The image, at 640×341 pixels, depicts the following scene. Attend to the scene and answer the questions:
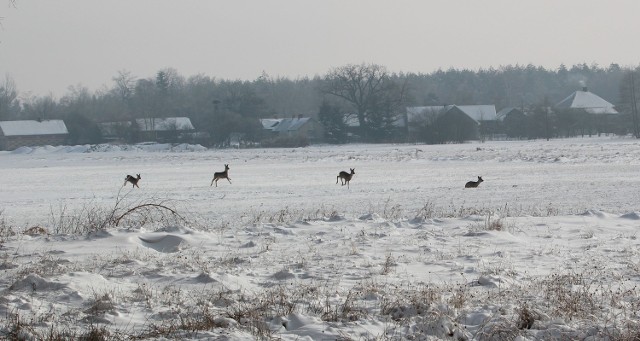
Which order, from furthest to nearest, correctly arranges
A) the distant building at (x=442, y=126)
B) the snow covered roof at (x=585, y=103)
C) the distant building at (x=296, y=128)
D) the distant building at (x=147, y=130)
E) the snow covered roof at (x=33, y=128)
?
the snow covered roof at (x=33, y=128)
the snow covered roof at (x=585, y=103)
the distant building at (x=296, y=128)
the distant building at (x=147, y=130)
the distant building at (x=442, y=126)

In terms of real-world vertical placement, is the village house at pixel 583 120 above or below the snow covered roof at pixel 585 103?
below

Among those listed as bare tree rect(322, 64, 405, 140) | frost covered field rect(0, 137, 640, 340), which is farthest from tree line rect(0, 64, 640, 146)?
frost covered field rect(0, 137, 640, 340)

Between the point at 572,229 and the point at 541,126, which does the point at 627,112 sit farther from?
the point at 572,229

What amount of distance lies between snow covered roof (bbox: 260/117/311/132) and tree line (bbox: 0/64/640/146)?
187 centimetres

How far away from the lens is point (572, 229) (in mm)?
13414

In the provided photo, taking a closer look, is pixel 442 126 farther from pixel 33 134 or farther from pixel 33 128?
pixel 33 128

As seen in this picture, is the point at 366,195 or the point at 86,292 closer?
the point at 86,292

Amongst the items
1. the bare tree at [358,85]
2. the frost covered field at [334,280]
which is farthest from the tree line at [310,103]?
the frost covered field at [334,280]

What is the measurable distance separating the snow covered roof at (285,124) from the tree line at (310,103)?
187 cm

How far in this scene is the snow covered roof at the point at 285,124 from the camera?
403 feet

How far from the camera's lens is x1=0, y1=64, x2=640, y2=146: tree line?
101m

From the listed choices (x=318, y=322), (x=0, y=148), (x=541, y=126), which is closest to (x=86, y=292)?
(x=318, y=322)

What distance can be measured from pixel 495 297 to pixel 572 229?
5.53m

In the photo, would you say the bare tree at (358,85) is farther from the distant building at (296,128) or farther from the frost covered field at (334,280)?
the frost covered field at (334,280)
